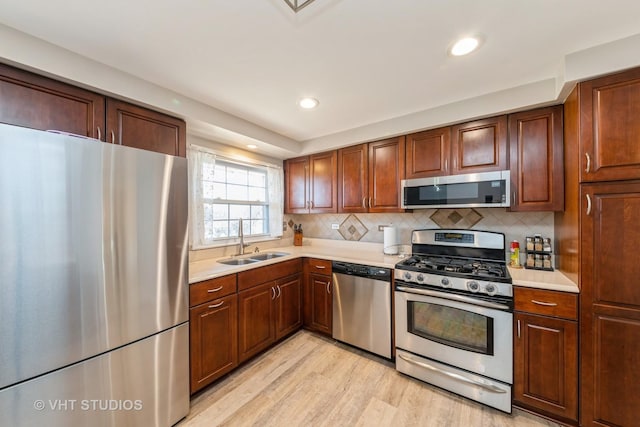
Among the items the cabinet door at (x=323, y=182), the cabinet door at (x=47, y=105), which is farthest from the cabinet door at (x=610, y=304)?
the cabinet door at (x=47, y=105)

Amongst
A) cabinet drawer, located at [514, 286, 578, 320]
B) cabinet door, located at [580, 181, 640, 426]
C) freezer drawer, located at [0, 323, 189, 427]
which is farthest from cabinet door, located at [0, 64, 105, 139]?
cabinet door, located at [580, 181, 640, 426]

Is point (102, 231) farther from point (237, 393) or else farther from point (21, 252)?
point (237, 393)

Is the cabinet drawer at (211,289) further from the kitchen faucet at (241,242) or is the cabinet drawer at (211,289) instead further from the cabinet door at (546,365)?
the cabinet door at (546,365)

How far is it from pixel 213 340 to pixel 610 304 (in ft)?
8.74

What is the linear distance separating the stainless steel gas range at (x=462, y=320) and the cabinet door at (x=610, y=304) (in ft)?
1.29

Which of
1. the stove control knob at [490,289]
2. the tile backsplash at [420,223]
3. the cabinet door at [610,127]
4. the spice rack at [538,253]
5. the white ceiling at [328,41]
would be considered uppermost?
the white ceiling at [328,41]

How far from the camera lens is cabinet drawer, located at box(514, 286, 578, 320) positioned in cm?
159

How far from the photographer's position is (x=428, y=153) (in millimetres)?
2434

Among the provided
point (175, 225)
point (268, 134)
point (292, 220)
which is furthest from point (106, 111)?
point (292, 220)

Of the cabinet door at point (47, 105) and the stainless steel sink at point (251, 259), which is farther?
the stainless steel sink at point (251, 259)

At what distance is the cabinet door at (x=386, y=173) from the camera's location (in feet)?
8.57

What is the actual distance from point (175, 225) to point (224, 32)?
1163 mm

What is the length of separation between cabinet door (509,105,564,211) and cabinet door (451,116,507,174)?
0.22 ft

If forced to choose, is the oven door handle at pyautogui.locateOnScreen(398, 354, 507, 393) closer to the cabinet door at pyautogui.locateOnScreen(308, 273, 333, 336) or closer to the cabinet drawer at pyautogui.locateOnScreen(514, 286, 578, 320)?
the cabinet drawer at pyautogui.locateOnScreen(514, 286, 578, 320)
